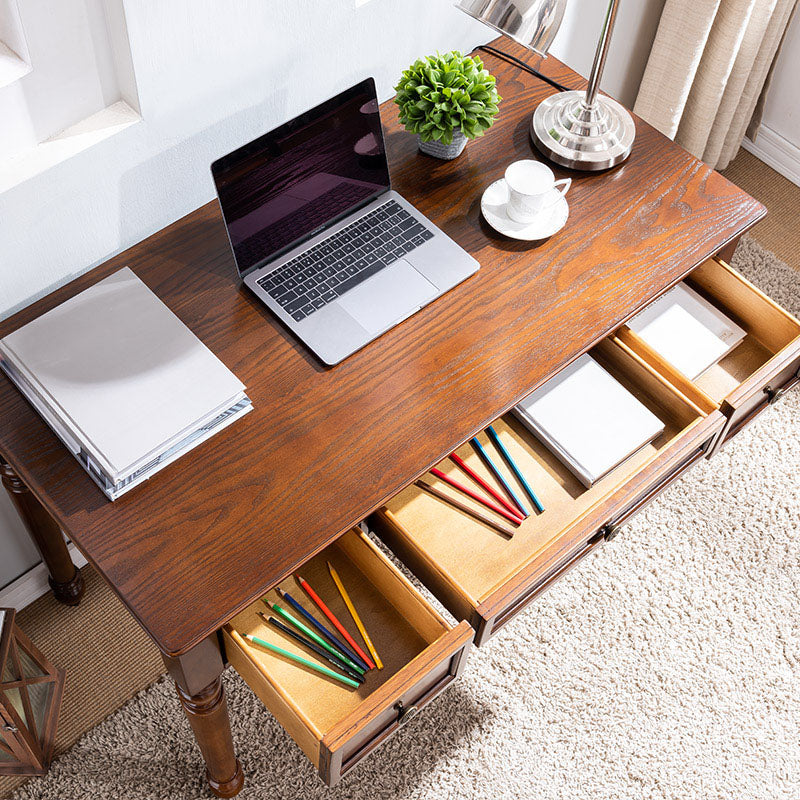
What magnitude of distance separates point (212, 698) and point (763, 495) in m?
1.24

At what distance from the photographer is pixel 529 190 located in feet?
4.62

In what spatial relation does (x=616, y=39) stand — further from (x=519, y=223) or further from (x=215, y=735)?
(x=215, y=735)

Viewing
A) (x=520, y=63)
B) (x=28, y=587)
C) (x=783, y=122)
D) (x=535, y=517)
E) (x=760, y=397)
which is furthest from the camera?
(x=783, y=122)

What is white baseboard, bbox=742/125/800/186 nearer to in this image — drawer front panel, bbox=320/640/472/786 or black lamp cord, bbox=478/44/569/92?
black lamp cord, bbox=478/44/569/92

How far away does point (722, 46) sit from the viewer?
1983 mm

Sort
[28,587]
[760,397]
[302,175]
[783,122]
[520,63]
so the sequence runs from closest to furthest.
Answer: [302,175] → [760,397] → [520,63] → [28,587] → [783,122]

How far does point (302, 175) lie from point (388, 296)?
0.20 m

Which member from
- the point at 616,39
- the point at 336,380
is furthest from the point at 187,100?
the point at 616,39

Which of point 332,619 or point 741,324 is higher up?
point 741,324

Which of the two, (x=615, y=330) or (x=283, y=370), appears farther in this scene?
(x=615, y=330)

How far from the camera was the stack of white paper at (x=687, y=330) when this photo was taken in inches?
62.7

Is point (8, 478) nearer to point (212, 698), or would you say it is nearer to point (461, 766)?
point (212, 698)

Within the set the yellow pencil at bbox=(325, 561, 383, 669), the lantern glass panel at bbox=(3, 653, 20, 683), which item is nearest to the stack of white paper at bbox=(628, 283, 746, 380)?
the yellow pencil at bbox=(325, 561, 383, 669)

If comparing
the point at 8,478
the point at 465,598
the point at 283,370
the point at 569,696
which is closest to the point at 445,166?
the point at 283,370
